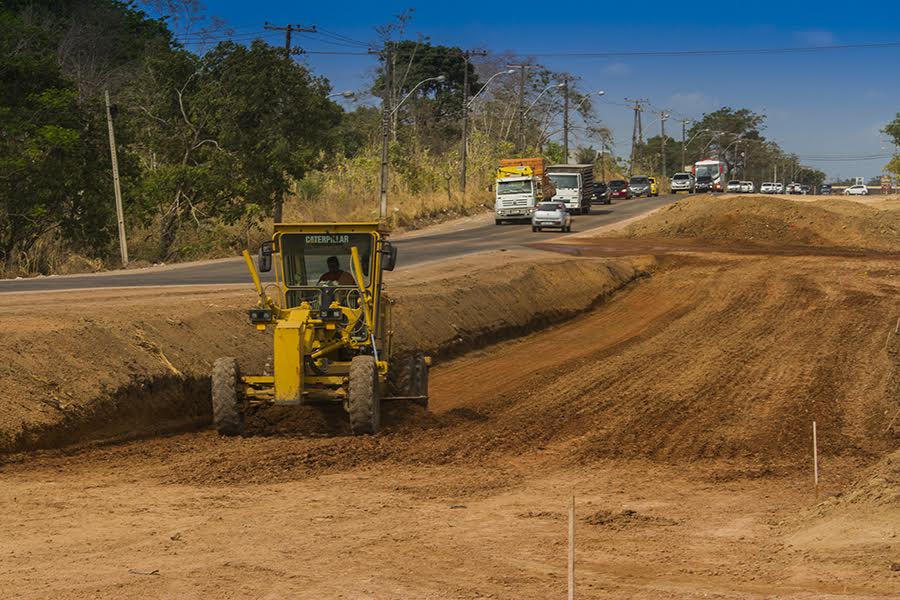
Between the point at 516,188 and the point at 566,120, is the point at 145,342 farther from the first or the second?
the point at 566,120

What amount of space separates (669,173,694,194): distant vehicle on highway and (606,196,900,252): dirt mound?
4494 cm

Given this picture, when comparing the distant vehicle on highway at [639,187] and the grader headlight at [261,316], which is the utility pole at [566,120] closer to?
the distant vehicle on highway at [639,187]

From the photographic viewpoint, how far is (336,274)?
50.7ft

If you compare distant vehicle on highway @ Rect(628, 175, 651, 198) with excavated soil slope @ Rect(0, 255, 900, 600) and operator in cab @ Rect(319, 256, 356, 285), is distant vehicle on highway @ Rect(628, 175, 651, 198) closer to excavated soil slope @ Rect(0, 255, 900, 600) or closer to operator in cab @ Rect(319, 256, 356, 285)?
excavated soil slope @ Rect(0, 255, 900, 600)

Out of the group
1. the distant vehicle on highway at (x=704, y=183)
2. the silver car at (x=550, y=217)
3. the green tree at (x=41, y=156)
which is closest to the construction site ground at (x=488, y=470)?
the green tree at (x=41, y=156)

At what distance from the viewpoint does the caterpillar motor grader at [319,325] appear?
47.6ft

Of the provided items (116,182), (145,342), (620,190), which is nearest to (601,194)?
(620,190)

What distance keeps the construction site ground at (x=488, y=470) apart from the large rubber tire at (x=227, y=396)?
12.5 inches

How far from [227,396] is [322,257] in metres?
2.18

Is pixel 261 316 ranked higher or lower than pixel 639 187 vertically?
lower

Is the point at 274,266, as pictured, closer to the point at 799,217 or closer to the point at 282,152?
the point at 282,152

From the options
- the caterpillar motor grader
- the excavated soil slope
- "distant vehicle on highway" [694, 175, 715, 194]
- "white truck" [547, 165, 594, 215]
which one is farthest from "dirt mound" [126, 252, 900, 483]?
"distant vehicle on highway" [694, 175, 715, 194]

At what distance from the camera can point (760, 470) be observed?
1395cm

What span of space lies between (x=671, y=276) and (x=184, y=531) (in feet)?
100
